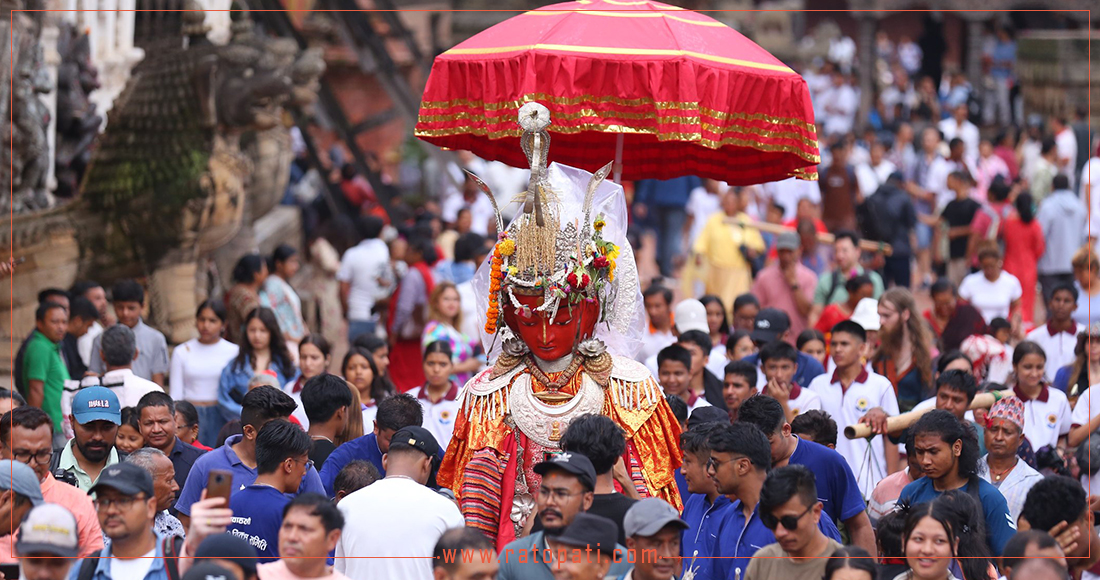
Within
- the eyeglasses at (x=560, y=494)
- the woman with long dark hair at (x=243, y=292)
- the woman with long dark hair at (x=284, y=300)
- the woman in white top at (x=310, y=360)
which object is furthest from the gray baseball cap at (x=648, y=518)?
the woman with long dark hair at (x=284, y=300)

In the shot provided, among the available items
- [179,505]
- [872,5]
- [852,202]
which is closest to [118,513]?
[179,505]

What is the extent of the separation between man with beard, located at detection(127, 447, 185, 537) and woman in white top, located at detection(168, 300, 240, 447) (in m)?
2.93

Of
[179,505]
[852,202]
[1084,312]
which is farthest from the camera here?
[852,202]

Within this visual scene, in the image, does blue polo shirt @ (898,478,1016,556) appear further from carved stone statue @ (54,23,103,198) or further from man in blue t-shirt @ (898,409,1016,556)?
carved stone statue @ (54,23,103,198)

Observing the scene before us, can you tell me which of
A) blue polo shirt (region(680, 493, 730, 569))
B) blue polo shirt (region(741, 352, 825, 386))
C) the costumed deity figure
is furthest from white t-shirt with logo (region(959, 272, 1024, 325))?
blue polo shirt (region(680, 493, 730, 569))

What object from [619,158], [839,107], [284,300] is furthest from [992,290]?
[839,107]

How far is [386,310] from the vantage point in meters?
13.2

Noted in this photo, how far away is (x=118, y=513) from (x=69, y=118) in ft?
27.3

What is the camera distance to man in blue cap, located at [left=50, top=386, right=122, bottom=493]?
23.2ft

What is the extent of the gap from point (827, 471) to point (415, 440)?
72.3 inches

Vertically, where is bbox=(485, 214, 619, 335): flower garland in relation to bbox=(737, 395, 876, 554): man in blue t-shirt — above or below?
above

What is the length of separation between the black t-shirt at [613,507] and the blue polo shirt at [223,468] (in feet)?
4.15

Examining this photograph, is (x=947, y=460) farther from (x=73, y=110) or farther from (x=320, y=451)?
(x=73, y=110)

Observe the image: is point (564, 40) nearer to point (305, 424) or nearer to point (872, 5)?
point (305, 424)
